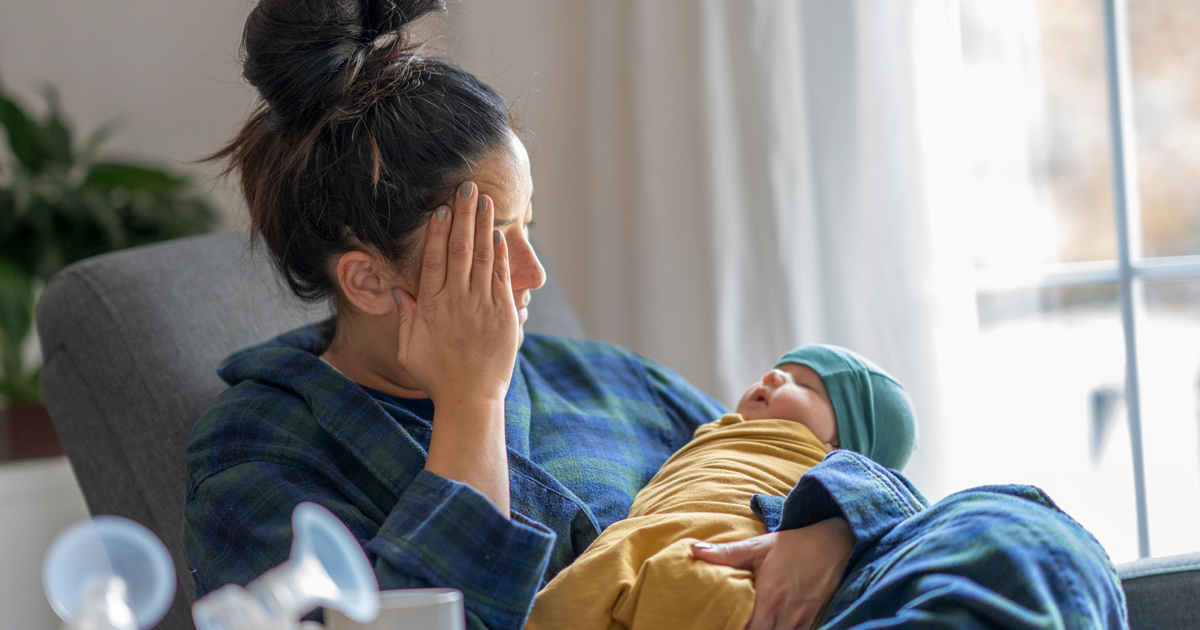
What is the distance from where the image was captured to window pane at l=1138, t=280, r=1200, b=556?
174cm

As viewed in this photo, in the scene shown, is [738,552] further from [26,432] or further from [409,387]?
[26,432]

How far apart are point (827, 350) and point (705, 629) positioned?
0.53 m

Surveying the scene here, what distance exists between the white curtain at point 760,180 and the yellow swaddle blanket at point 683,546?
2.16 ft

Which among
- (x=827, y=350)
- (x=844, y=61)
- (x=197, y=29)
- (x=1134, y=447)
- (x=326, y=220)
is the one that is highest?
(x=197, y=29)

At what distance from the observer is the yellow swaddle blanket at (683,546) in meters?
0.81

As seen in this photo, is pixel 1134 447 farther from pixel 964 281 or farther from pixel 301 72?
pixel 301 72

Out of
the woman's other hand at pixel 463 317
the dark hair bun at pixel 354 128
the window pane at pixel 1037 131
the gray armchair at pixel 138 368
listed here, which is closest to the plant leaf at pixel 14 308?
the gray armchair at pixel 138 368

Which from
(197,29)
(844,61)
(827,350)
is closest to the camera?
(827,350)

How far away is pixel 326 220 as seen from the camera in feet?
3.35

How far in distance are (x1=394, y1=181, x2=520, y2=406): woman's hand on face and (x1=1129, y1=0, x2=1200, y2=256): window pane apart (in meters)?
1.43

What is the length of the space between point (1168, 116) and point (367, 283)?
5.19 feet

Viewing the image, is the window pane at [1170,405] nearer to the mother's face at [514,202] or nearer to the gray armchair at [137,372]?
the mother's face at [514,202]

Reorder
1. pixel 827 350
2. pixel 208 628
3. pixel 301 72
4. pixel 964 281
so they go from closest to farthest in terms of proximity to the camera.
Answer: pixel 208 628, pixel 301 72, pixel 827 350, pixel 964 281

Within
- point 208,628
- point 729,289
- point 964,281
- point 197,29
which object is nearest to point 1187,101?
point 964,281
